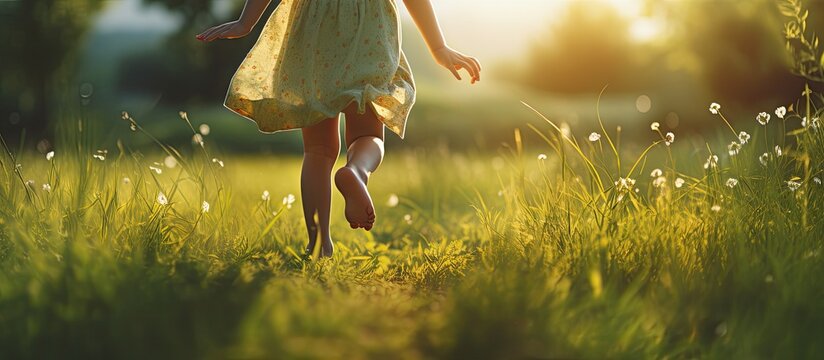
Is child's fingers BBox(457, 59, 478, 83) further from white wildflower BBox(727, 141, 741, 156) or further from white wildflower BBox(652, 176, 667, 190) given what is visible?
white wildflower BBox(727, 141, 741, 156)

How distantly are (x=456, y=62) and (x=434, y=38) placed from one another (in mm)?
165

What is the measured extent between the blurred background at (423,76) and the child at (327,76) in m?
0.55

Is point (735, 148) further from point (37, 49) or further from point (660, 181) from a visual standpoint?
point (37, 49)

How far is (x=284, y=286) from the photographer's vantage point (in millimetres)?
2412

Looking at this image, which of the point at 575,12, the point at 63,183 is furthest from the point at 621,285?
the point at 575,12

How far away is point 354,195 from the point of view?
3.14 metres

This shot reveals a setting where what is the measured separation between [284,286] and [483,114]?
19112 mm

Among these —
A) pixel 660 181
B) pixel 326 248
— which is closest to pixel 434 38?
pixel 326 248

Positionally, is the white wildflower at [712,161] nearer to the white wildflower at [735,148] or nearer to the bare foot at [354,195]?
the white wildflower at [735,148]

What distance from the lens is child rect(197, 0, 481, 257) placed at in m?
3.50

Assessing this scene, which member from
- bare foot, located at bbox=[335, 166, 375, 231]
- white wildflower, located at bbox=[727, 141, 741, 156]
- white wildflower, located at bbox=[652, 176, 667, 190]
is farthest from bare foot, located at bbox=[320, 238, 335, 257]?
white wildflower, located at bbox=[727, 141, 741, 156]

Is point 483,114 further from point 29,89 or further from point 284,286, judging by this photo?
point 284,286

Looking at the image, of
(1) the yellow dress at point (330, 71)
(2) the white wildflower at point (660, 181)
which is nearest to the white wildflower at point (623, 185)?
(2) the white wildflower at point (660, 181)

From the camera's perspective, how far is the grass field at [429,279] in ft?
6.66
